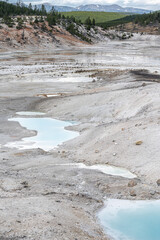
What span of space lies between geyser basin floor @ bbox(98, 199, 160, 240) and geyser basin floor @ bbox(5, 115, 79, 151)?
5594mm

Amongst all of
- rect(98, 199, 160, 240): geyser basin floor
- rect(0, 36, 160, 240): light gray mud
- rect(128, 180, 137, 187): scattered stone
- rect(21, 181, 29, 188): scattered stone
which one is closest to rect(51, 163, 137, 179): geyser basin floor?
rect(0, 36, 160, 240): light gray mud

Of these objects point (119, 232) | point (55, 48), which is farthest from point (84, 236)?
point (55, 48)

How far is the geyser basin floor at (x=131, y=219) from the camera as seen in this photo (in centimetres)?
679

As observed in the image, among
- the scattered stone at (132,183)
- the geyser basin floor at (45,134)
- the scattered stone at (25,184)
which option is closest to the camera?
the scattered stone at (25,184)

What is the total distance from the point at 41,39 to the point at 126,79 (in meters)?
54.6

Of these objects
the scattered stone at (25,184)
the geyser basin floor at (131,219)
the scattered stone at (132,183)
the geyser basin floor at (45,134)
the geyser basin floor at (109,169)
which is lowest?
the geyser basin floor at (45,134)

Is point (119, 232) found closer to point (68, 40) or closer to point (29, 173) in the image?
point (29, 173)

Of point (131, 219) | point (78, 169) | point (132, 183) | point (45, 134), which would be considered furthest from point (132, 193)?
point (45, 134)

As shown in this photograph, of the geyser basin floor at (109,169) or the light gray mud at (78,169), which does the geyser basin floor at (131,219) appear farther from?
the geyser basin floor at (109,169)

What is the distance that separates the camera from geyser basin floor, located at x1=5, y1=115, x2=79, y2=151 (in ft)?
44.4

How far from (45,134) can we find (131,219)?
8.43m

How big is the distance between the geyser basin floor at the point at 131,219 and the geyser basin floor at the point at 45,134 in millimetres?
5594

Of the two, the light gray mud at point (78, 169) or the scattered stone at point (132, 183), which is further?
the scattered stone at point (132, 183)

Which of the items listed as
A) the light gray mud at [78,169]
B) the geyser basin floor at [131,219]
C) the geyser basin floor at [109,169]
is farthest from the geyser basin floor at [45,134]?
the geyser basin floor at [131,219]
